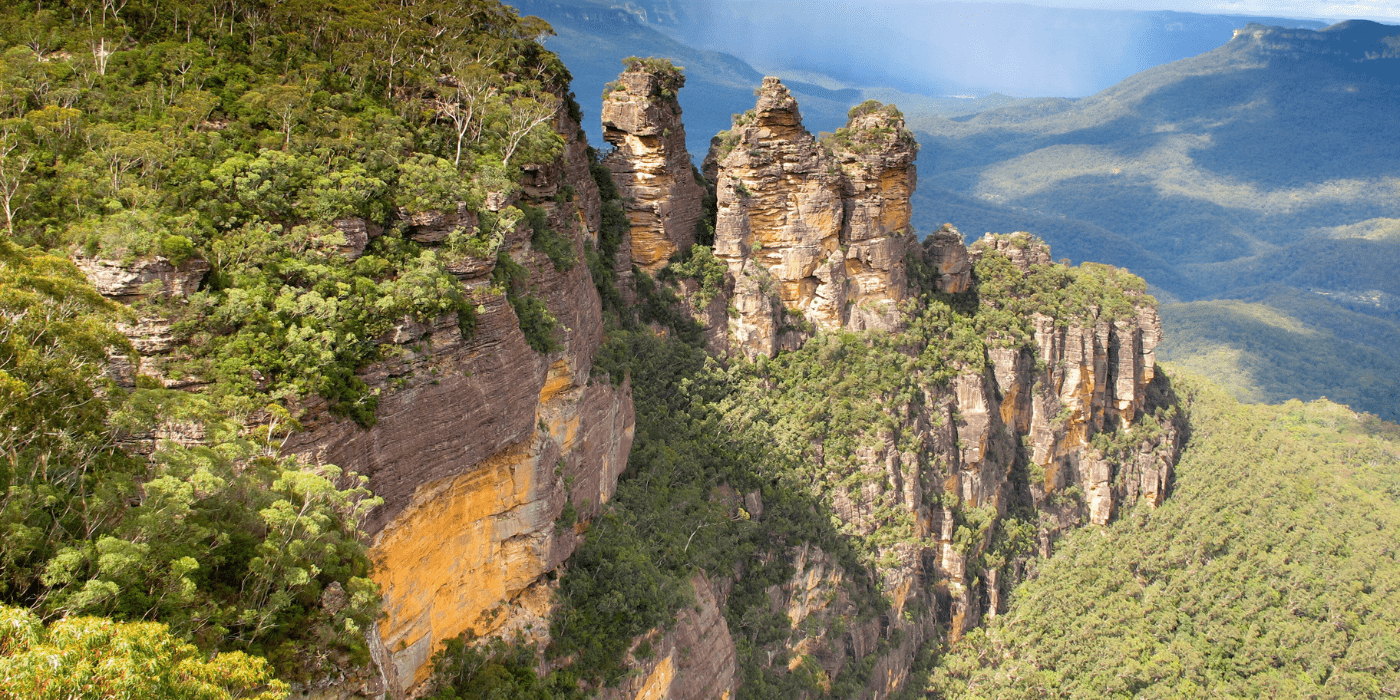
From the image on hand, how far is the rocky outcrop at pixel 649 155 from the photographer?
42406 mm

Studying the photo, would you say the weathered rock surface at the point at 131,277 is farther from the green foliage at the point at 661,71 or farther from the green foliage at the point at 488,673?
the green foliage at the point at 661,71

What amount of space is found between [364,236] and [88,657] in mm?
13498

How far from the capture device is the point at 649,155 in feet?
142

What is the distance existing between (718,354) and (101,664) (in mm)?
38159

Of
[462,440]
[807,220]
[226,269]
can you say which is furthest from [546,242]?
[807,220]

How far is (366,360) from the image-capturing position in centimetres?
1900

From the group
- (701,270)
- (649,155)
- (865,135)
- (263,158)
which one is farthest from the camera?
(865,135)

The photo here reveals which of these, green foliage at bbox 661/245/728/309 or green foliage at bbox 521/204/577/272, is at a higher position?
green foliage at bbox 521/204/577/272

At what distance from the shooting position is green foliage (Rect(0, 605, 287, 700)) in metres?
8.28

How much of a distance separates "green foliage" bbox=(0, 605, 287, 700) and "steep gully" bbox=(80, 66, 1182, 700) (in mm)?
4400

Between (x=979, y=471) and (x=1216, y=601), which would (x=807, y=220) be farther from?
(x=1216, y=601)

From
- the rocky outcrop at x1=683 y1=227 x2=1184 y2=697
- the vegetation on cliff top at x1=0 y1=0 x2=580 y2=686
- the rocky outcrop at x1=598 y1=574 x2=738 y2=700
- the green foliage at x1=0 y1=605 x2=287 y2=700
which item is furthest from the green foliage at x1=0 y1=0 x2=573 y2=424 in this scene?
the rocky outcrop at x1=683 y1=227 x2=1184 y2=697

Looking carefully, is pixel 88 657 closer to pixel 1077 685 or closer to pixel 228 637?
pixel 228 637

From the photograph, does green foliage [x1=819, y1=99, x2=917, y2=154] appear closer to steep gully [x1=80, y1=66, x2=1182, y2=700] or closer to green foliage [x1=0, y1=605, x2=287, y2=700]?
steep gully [x1=80, y1=66, x2=1182, y2=700]
